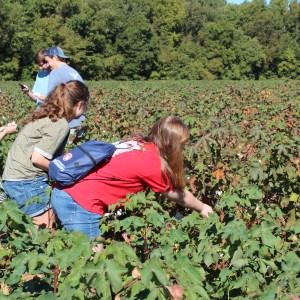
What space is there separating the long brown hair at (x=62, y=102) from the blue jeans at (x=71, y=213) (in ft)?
1.88

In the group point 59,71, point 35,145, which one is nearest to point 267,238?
point 35,145

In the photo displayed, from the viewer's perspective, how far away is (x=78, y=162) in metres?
3.26

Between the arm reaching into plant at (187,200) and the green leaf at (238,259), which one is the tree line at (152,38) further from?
the green leaf at (238,259)

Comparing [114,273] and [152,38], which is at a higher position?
[114,273]

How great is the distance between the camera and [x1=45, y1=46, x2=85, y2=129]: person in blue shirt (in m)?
5.40

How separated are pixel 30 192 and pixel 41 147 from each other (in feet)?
1.42

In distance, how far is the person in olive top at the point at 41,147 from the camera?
3.69m

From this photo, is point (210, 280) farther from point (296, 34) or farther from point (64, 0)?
point (296, 34)

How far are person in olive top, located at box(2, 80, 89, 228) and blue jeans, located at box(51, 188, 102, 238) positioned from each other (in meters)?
0.26

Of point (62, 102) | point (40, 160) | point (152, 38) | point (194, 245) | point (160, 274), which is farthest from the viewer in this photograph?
point (152, 38)

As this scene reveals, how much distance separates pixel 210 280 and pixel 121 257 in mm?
1509

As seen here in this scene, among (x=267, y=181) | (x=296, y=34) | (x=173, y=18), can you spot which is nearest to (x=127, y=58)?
(x=173, y=18)

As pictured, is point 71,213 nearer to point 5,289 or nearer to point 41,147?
point 41,147

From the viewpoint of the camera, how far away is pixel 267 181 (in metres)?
4.07
